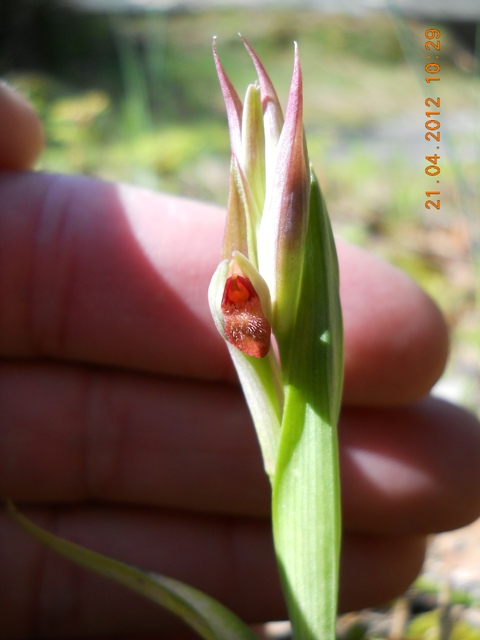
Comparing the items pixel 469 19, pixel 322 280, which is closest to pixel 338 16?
pixel 469 19

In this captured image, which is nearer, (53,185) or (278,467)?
(278,467)

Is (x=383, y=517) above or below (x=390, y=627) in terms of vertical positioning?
above

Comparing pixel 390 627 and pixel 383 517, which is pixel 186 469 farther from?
pixel 390 627

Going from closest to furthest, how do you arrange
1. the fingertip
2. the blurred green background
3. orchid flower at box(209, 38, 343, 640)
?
orchid flower at box(209, 38, 343, 640) → the fingertip → the blurred green background

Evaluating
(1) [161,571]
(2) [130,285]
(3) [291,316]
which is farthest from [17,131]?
(1) [161,571]
